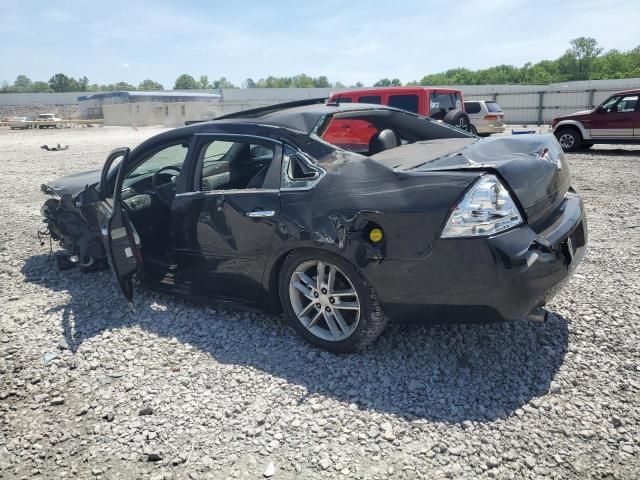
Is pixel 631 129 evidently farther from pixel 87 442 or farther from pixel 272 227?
pixel 87 442

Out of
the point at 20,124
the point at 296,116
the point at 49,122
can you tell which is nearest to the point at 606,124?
the point at 296,116

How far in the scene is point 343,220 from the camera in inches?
115

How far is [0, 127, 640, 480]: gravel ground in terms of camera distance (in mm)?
2381

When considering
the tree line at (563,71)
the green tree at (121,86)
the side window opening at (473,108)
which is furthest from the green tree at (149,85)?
the side window opening at (473,108)

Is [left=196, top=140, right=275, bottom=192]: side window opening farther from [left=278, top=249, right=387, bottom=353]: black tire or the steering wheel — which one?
[left=278, top=249, right=387, bottom=353]: black tire

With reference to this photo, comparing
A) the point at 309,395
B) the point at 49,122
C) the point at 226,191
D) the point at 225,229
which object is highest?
→ the point at 49,122

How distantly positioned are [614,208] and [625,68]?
8927cm

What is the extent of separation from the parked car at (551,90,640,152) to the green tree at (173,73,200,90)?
486 feet

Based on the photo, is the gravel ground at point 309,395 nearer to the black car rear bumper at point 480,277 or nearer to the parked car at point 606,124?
the black car rear bumper at point 480,277

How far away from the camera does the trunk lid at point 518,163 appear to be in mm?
2814

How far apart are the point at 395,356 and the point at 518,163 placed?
4.66ft

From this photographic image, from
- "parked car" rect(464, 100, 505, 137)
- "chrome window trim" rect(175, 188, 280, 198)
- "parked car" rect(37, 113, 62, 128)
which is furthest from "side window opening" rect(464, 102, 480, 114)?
"parked car" rect(37, 113, 62, 128)

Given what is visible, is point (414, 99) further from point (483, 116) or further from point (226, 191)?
point (226, 191)

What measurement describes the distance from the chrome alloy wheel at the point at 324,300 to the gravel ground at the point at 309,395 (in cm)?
19
